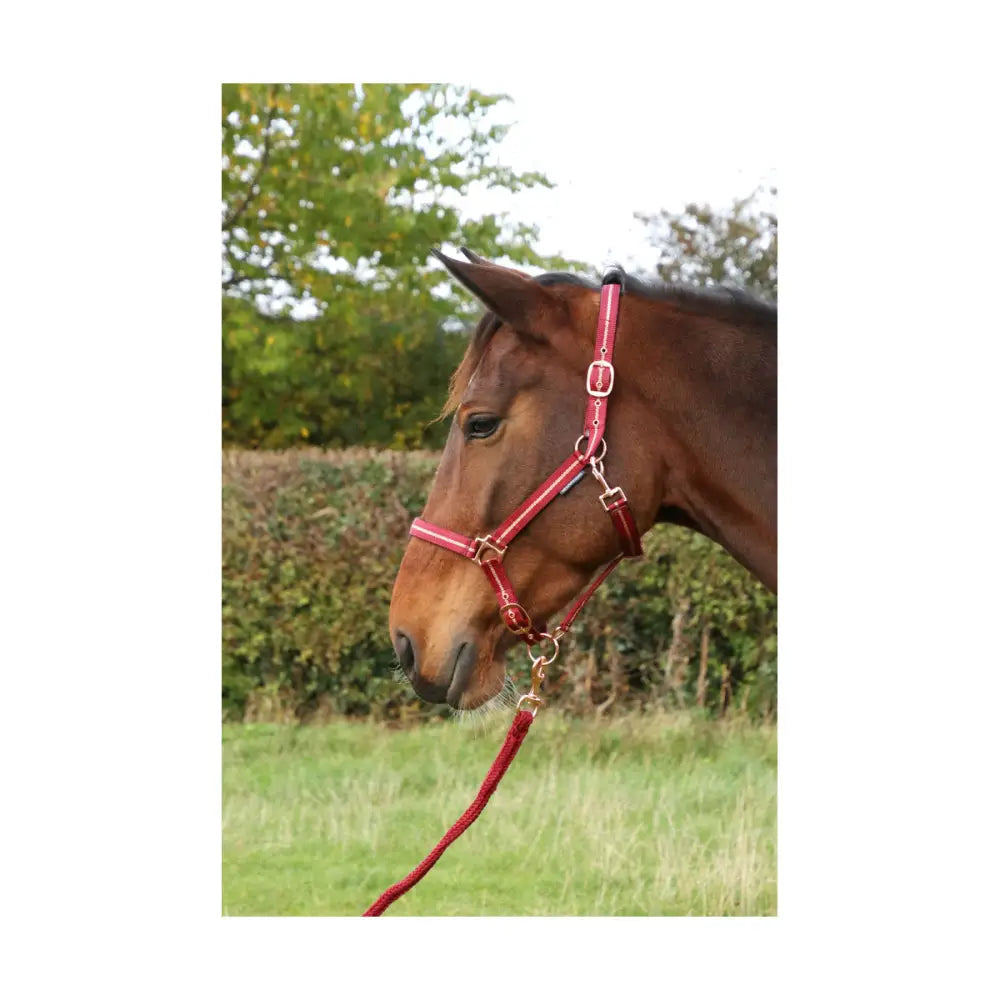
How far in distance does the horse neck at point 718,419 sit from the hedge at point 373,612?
3611 millimetres

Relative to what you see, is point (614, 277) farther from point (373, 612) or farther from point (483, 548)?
point (373, 612)

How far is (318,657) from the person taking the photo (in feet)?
21.4

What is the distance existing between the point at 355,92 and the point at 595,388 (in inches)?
216

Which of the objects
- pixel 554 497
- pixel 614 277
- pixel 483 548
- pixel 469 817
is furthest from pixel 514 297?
pixel 469 817

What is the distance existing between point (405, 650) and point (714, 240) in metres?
5.61

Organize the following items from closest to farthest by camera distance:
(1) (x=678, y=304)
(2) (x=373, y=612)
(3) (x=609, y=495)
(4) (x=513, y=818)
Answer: (3) (x=609, y=495) < (1) (x=678, y=304) < (4) (x=513, y=818) < (2) (x=373, y=612)

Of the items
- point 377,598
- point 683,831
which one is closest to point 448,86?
point 377,598

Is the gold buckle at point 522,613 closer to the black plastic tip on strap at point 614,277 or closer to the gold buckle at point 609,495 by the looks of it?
the gold buckle at point 609,495

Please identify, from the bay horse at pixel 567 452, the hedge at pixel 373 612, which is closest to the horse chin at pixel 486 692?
the bay horse at pixel 567 452

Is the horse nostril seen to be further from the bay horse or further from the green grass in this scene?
the green grass

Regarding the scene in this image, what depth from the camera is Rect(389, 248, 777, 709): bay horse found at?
2521 mm

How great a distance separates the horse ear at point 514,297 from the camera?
252 centimetres

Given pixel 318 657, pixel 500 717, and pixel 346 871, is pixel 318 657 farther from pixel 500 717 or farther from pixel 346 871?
pixel 346 871

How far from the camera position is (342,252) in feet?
24.4
